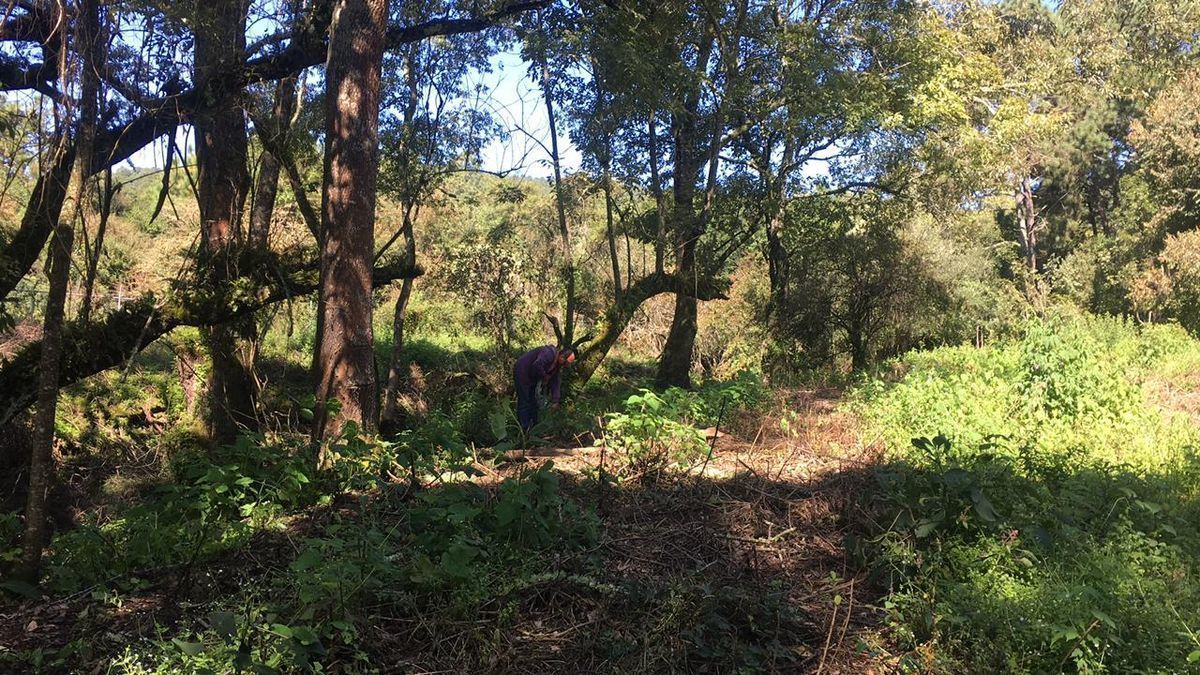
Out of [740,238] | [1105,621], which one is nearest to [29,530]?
[1105,621]

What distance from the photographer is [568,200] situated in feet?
43.0

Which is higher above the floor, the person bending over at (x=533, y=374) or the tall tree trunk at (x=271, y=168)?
the tall tree trunk at (x=271, y=168)

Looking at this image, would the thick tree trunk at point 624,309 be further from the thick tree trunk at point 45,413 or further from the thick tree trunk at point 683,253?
the thick tree trunk at point 45,413

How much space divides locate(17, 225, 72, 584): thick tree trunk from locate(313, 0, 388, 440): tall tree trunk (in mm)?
1924

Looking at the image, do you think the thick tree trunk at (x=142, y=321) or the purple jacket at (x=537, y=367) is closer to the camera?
the thick tree trunk at (x=142, y=321)

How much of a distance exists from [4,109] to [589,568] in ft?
17.3

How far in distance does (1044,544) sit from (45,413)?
5.32 m

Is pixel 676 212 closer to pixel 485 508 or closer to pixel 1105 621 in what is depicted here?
pixel 485 508

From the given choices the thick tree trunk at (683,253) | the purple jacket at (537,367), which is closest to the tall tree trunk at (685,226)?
the thick tree trunk at (683,253)

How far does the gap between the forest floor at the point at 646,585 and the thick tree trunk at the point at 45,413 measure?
1.21ft

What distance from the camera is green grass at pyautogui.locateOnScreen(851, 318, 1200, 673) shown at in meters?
2.83

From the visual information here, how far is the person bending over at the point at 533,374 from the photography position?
27.3ft

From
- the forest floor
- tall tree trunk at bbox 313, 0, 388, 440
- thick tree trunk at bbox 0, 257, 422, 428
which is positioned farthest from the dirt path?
thick tree trunk at bbox 0, 257, 422, 428

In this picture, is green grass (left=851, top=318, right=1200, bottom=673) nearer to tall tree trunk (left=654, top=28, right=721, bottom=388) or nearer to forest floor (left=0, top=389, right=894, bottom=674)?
forest floor (left=0, top=389, right=894, bottom=674)
